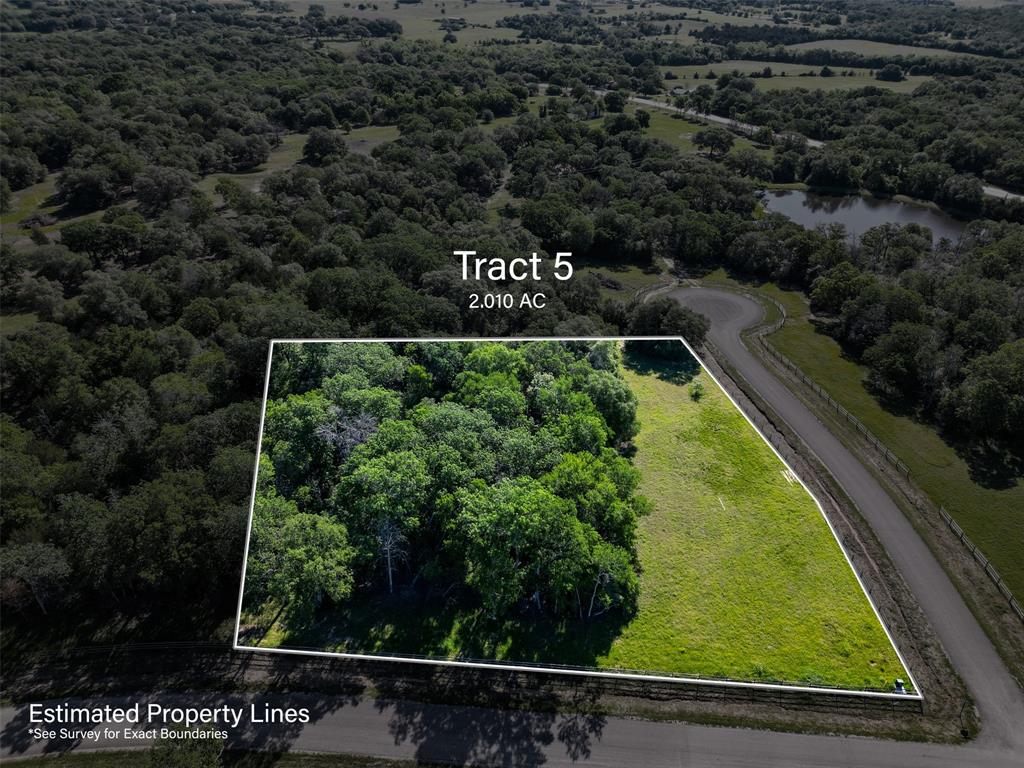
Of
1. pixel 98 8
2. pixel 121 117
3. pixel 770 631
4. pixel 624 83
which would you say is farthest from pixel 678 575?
pixel 98 8

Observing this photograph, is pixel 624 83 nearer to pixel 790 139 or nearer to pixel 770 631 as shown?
pixel 790 139

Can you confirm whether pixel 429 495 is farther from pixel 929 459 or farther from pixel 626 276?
pixel 626 276

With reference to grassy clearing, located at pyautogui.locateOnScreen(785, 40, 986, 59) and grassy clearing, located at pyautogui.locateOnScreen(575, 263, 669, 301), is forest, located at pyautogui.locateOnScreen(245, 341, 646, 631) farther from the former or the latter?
grassy clearing, located at pyautogui.locateOnScreen(785, 40, 986, 59)

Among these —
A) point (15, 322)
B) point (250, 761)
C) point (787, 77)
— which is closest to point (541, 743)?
point (250, 761)

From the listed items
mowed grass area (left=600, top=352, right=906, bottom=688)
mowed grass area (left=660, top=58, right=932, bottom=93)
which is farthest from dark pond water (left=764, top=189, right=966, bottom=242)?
mowed grass area (left=600, top=352, right=906, bottom=688)

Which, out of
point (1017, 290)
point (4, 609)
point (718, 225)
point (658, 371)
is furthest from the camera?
point (718, 225)

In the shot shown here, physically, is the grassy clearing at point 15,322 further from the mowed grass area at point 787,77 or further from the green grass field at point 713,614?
the mowed grass area at point 787,77
